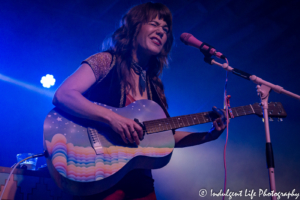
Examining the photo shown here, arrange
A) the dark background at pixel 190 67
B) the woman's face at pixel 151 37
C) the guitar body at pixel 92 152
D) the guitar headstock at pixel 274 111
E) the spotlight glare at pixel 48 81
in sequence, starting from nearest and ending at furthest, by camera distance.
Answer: the guitar body at pixel 92 152
the guitar headstock at pixel 274 111
the woman's face at pixel 151 37
the dark background at pixel 190 67
the spotlight glare at pixel 48 81

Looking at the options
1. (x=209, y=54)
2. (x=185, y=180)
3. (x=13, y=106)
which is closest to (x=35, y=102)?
(x=13, y=106)

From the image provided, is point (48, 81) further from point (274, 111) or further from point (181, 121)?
point (274, 111)

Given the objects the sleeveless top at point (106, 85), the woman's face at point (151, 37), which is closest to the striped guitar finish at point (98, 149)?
the sleeveless top at point (106, 85)

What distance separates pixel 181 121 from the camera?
76.1 inches

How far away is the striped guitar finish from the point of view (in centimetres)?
132

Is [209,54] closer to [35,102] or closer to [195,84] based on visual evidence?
[195,84]

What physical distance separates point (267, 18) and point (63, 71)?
14.3 ft

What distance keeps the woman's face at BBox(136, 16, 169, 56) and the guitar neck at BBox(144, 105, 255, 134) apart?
2.47 feet

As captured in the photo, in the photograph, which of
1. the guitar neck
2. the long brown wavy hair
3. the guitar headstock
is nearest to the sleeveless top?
the long brown wavy hair

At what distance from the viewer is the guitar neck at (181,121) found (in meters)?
1.74

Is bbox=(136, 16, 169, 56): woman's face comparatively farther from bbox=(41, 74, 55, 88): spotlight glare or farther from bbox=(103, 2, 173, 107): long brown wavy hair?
bbox=(41, 74, 55, 88): spotlight glare

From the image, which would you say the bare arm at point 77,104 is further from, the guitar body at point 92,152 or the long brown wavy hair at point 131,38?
the long brown wavy hair at point 131,38

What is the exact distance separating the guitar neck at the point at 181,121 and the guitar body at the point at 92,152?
5cm

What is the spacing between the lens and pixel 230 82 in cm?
487
